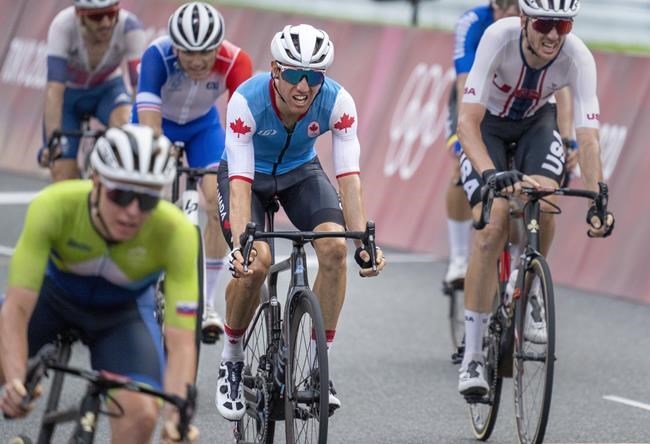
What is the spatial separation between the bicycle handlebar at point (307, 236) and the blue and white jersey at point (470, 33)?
11.8 ft

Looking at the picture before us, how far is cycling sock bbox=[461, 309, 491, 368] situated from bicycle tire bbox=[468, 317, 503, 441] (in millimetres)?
37

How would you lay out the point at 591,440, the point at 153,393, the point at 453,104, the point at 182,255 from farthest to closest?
the point at 453,104 → the point at 591,440 → the point at 182,255 → the point at 153,393

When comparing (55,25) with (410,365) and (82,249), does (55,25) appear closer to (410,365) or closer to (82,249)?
(410,365)

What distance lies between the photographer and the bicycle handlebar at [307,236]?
6926mm

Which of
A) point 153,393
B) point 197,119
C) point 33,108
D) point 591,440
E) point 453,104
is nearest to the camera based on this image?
point 153,393

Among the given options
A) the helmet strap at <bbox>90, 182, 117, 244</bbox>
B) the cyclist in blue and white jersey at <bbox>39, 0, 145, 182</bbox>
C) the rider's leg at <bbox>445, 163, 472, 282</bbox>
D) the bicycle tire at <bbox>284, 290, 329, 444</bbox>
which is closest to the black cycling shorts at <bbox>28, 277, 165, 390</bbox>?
the helmet strap at <bbox>90, 182, 117, 244</bbox>

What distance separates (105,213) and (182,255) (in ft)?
1.05

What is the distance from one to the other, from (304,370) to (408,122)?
26.3ft

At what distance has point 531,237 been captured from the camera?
26.2 ft

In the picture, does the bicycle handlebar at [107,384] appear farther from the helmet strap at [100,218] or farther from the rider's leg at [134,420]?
the helmet strap at [100,218]

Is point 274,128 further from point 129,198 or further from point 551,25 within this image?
point 129,198

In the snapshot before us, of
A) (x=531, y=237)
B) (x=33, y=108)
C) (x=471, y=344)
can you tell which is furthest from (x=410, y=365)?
(x=33, y=108)

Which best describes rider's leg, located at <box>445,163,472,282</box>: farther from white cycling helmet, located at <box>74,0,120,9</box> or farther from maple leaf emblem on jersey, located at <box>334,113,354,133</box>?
maple leaf emblem on jersey, located at <box>334,113,354,133</box>

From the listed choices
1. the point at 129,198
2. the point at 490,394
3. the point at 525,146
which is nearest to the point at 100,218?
the point at 129,198
